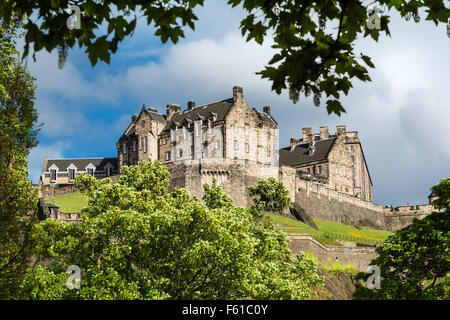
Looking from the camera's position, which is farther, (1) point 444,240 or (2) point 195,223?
(2) point 195,223

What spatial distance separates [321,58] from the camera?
26.4 ft

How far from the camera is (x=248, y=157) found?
87.1m

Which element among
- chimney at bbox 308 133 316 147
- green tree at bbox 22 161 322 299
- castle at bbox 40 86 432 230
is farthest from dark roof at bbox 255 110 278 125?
green tree at bbox 22 161 322 299

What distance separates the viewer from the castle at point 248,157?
266 feet

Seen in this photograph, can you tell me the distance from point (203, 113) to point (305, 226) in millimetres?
25245

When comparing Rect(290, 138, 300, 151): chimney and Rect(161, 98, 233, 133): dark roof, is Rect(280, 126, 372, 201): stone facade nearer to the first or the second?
Rect(290, 138, 300, 151): chimney

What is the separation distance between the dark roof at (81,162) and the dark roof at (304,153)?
33.3 m

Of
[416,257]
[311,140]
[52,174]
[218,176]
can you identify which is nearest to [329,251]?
[218,176]

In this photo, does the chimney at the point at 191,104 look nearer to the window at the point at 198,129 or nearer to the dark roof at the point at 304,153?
the window at the point at 198,129

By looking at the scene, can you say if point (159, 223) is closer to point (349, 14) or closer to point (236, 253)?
point (236, 253)

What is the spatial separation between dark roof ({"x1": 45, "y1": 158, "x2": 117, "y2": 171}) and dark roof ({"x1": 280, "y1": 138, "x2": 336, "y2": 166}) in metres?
33.3

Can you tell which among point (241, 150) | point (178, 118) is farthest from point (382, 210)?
point (178, 118)

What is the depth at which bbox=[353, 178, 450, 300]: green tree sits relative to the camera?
26.9 meters
